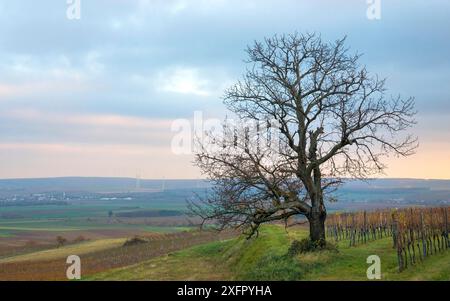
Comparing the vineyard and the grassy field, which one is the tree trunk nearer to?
the vineyard

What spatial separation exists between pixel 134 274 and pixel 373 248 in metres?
16.3

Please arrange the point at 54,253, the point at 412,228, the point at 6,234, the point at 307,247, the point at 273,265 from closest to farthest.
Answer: the point at 412,228 → the point at 273,265 → the point at 307,247 → the point at 54,253 → the point at 6,234

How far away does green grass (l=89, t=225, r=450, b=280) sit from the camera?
22828mm

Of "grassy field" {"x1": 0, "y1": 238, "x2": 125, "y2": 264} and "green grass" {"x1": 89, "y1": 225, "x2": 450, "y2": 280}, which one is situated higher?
"green grass" {"x1": 89, "y1": 225, "x2": 450, "y2": 280}

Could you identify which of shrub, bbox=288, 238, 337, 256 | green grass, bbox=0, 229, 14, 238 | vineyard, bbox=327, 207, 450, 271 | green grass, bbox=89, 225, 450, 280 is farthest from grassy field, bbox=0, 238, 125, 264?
green grass, bbox=0, 229, 14, 238

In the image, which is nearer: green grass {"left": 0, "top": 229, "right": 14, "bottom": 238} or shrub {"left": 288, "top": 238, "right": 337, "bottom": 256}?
shrub {"left": 288, "top": 238, "right": 337, "bottom": 256}

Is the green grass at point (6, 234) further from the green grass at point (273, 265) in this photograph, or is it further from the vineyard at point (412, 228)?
the vineyard at point (412, 228)

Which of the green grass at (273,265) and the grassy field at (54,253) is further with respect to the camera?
the grassy field at (54,253)

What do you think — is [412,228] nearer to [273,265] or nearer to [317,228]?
[317,228]

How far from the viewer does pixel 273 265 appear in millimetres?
26688

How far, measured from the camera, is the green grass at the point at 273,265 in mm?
22828

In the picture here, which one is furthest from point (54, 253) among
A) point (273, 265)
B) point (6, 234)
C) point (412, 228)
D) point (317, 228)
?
A: point (412, 228)

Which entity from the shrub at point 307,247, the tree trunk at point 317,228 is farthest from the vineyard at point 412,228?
the tree trunk at point 317,228

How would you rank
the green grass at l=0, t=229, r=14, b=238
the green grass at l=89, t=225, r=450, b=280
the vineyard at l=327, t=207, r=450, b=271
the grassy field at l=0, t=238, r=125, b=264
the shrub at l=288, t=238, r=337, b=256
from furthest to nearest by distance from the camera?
the green grass at l=0, t=229, r=14, b=238
the grassy field at l=0, t=238, r=125, b=264
the shrub at l=288, t=238, r=337, b=256
the vineyard at l=327, t=207, r=450, b=271
the green grass at l=89, t=225, r=450, b=280
